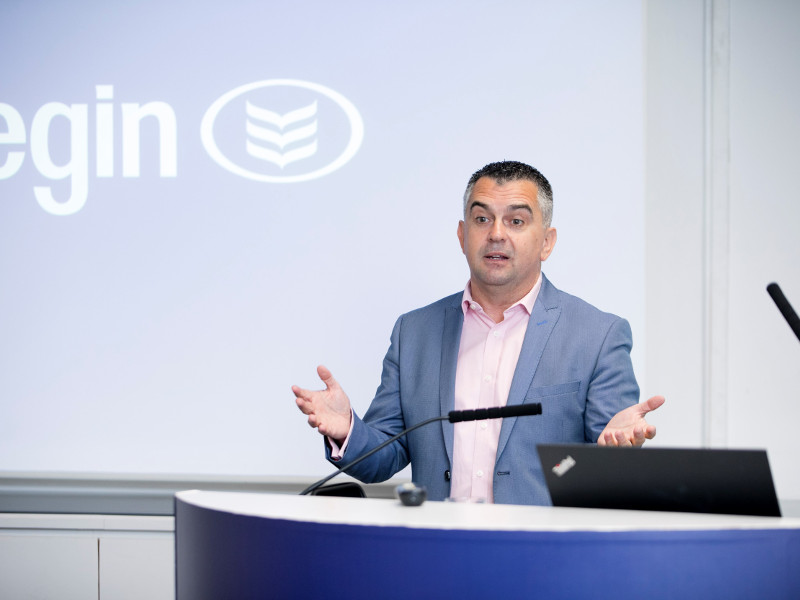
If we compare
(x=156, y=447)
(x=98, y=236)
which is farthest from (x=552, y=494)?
(x=98, y=236)

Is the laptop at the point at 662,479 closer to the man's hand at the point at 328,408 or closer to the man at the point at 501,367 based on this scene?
the man's hand at the point at 328,408

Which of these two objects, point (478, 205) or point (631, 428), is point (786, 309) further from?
point (478, 205)

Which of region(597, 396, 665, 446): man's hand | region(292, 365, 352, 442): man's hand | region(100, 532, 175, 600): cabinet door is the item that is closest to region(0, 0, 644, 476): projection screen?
region(100, 532, 175, 600): cabinet door

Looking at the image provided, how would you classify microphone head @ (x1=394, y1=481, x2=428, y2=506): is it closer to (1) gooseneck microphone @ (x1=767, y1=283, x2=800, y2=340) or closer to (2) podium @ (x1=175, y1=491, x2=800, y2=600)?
(2) podium @ (x1=175, y1=491, x2=800, y2=600)

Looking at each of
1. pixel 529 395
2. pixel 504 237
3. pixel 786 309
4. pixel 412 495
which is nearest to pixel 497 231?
pixel 504 237

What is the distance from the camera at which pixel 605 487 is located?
1328 mm

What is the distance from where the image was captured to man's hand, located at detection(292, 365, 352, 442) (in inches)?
79.8

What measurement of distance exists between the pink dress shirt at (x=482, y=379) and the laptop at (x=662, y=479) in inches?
40.3

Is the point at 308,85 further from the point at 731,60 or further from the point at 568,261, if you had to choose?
the point at 731,60

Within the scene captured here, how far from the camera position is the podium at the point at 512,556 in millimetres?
1084

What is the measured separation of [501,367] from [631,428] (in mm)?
754

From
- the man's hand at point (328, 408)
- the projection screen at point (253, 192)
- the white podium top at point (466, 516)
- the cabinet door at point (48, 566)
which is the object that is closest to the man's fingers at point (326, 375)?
the man's hand at point (328, 408)

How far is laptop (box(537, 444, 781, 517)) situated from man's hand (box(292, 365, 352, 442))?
2.70 feet

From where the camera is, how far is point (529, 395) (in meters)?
2.36
